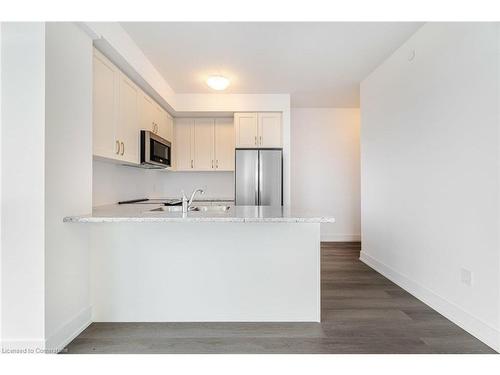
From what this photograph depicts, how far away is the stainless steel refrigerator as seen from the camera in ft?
14.8

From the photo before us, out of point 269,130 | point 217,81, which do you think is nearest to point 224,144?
point 269,130

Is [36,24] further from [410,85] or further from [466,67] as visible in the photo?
[410,85]

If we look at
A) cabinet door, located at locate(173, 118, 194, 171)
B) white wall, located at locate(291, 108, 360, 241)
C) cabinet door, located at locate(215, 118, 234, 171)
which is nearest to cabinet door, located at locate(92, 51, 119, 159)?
cabinet door, located at locate(173, 118, 194, 171)

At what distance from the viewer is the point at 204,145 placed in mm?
5035

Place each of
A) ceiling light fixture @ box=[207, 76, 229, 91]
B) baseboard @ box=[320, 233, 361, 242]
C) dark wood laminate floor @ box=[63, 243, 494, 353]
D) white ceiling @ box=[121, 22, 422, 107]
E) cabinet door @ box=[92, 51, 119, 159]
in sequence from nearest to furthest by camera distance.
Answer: dark wood laminate floor @ box=[63, 243, 494, 353]
cabinet door @ box=[92, 51, 119, 159]
white ceiling @ box=[121, 22, 422, 107]
ceiling light fixture @ box=[207, 76, 229, 91]
baseboard @ box=[320, 233, 361, 242]

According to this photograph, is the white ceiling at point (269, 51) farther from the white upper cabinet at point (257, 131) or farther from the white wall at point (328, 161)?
the white wall at point (328, 161)

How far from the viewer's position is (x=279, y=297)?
2.27 metres

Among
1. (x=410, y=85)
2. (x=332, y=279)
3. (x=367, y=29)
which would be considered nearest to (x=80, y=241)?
(x=332, y=279)

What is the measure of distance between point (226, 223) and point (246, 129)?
8.78 feet

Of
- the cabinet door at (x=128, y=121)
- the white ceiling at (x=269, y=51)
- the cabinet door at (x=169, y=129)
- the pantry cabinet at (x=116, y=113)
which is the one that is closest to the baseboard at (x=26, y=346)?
the pantry cabinet at (x=116, y=113)

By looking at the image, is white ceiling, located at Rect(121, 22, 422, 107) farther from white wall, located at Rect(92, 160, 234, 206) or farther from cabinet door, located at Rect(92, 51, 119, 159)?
white wall, located at Rect(92, 160, 234, 206)

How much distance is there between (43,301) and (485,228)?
2907 mm

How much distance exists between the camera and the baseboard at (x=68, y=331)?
6.00 feet

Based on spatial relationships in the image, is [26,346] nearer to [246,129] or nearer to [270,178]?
[270,178]
